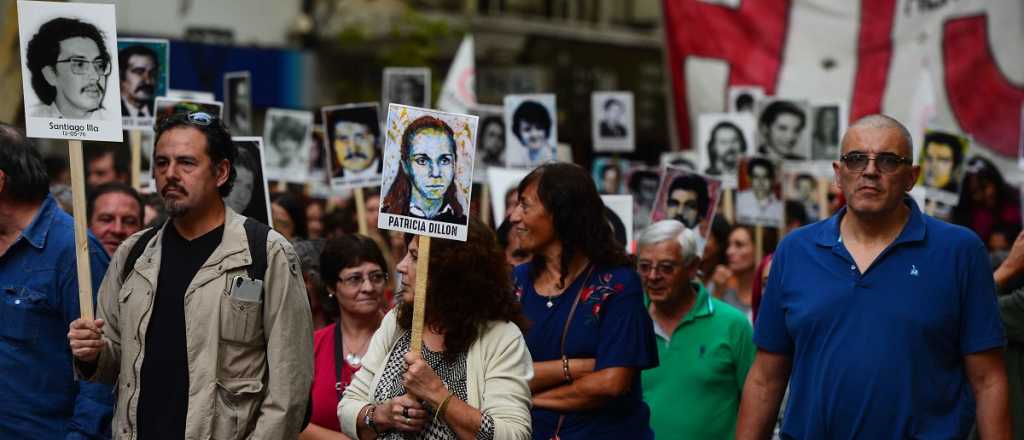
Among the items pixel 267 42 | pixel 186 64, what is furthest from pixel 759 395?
pixel 267 42

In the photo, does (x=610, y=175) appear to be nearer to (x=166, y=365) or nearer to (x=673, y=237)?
(x=673, y=237)

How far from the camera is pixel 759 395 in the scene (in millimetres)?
5508

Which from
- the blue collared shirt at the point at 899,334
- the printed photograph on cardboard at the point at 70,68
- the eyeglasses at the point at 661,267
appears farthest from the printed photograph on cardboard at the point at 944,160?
the printed photograph on cardboard at the point at 70,68

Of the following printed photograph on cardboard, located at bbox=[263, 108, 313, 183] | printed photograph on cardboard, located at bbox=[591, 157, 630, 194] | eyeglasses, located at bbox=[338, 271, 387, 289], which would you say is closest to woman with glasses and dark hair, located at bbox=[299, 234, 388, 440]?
eyeglasses, located at bbox=[338, 271, 387, 289]

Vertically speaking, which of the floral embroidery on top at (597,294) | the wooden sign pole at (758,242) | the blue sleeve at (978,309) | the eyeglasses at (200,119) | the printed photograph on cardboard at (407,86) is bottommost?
the wooden sign pole at (758,242)

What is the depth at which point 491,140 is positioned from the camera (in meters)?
12.5

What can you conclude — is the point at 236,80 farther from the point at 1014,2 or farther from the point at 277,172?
the point at 1014,2

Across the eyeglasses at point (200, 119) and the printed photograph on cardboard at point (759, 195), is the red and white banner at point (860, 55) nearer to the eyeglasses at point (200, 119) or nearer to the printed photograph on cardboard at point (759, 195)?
the printed photograph on cardboard at point (759, 195)

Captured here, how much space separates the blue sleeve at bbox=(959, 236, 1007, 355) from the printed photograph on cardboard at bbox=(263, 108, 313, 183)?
729 cm

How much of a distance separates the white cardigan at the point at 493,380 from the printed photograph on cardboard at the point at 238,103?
5.70 metres

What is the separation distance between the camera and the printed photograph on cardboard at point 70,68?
548 centimetres

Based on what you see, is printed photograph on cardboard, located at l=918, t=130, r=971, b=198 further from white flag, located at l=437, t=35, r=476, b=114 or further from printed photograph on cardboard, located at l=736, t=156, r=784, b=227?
white flag, located at l=437, t=35, r=476, b=114

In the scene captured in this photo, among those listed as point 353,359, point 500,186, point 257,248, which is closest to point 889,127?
point 257,248

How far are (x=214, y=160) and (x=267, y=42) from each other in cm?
2072
